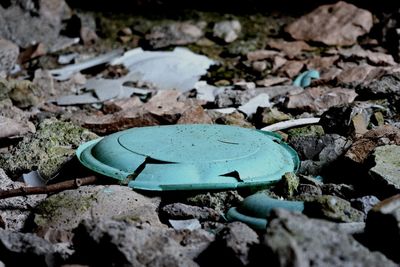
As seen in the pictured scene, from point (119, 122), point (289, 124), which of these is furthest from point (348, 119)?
point (119, 122)

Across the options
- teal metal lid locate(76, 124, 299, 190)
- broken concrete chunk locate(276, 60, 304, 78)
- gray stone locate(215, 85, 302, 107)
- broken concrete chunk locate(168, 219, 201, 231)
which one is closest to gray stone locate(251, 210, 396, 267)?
broken concrete chunk locate(168, 219, 201, 231)

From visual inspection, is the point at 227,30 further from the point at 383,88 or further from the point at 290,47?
the point at 383,88

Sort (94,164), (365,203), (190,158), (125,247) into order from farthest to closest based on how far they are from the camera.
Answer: (94,164) → (190,158) → (365,203) → (125,247)

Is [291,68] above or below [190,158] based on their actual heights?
below

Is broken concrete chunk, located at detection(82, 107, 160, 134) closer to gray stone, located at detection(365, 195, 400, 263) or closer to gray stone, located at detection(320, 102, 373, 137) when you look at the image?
gray stone, located at detection(320, 102, 373, 137)

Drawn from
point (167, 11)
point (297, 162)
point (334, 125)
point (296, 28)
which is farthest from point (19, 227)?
point (167, 11)

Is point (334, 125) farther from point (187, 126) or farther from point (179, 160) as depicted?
point (179, 160)
